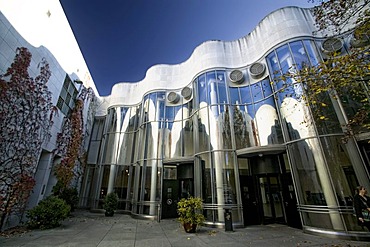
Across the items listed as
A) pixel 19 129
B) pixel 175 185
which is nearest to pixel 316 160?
pixel 175 185

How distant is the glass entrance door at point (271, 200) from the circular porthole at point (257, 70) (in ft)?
19.2

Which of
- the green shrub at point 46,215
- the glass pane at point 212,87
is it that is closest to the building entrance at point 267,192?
the glass pane at point 212,87

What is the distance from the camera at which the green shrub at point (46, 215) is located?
25.5ft

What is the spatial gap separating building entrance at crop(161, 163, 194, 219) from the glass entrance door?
13.8ft

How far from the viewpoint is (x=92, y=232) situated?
7.48 metres

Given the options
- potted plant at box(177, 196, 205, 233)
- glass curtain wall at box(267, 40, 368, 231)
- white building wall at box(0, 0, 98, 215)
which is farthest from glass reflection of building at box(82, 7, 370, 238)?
white building wall at box(0, 0, 98, 215)

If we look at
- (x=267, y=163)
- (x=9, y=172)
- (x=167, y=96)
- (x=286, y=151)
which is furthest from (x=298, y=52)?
(x=9, y=172)

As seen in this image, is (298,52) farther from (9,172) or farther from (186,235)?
(9,172)

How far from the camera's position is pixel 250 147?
30.8ft

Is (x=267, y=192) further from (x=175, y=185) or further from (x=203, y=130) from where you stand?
(x=175, y=185)

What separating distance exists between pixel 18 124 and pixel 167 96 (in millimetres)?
8866

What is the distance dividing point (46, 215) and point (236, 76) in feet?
40.1

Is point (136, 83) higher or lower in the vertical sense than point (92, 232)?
higher

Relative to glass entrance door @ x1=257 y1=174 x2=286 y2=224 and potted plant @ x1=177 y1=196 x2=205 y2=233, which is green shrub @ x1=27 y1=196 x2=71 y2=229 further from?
glass entrance door @ x1=257 y1=174 x2=286 y2=224
